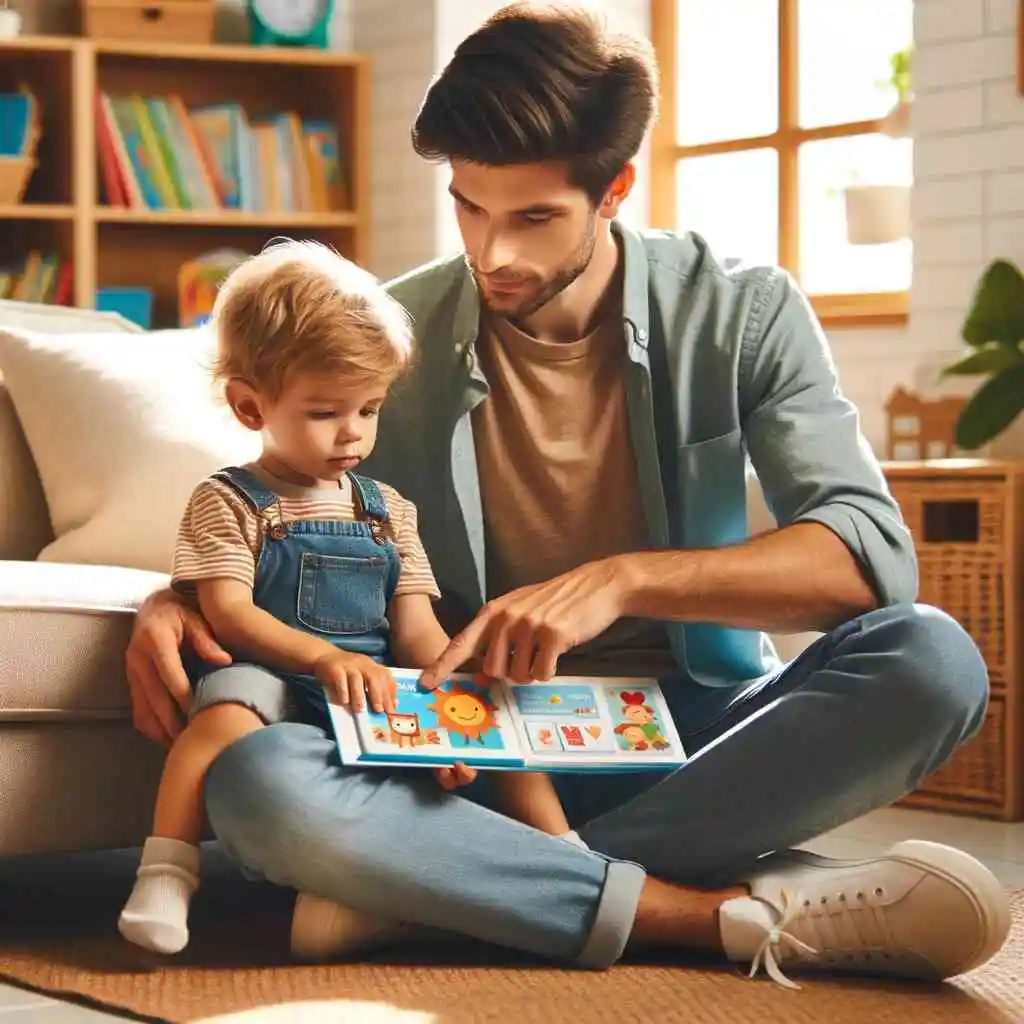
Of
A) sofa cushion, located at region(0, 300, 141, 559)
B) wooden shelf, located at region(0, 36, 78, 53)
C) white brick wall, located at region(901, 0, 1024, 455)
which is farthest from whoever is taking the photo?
wooden shelf, located at region(0, 36, 78, 53)

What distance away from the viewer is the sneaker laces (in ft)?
6.03

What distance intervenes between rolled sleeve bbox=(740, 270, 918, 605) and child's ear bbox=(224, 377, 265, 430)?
533 mm

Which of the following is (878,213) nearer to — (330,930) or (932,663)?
(932,663)

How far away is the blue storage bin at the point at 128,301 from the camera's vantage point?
15.2 feet

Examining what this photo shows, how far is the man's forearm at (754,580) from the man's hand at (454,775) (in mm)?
232

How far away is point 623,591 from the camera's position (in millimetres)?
1914

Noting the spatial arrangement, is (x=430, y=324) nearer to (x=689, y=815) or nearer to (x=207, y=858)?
(x=689, y=815)

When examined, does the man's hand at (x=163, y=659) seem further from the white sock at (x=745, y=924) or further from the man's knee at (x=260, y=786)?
the white sock at (x=745, y=924)

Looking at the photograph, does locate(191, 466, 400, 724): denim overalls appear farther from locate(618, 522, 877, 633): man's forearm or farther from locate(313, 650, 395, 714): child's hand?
locate(618, 522, 877, 633): man's forearm

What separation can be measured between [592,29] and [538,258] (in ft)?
0.90

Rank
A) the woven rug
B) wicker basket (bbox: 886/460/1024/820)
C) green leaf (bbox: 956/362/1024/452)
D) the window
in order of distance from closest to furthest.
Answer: the woven rug → wicker basket (bbox: 886/460/1024/820) → green leaf (bbox: 956/362/1024/452) → the window

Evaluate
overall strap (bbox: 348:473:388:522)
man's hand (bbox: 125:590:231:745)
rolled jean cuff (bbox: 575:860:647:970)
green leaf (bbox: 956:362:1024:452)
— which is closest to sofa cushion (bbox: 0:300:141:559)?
man's hand (bbox: 125:590:231:745)

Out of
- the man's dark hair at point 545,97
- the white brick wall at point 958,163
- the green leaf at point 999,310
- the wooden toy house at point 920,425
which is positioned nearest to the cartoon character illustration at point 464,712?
the man's dark hair at point 545,97

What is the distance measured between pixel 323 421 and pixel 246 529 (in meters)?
0.14
